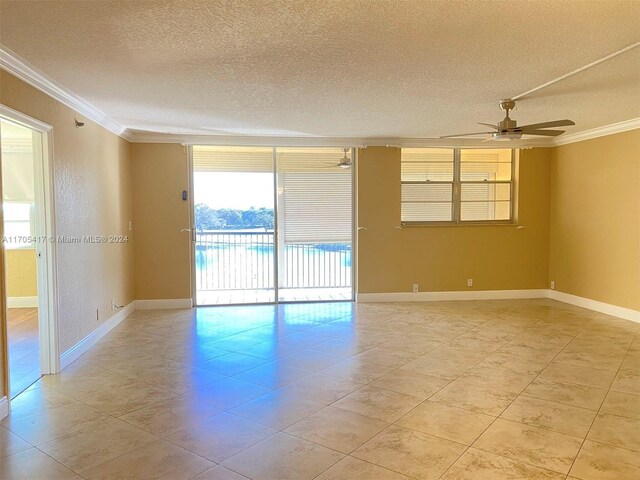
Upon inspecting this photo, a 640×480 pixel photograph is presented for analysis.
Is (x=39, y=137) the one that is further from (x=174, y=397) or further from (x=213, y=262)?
(x=213, y=262)

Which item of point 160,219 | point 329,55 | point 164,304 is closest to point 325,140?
point 160,219

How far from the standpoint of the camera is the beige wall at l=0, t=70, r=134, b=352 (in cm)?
359

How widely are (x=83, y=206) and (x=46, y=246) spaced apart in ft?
2.72

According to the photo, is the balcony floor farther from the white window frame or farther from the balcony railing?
the white window frame

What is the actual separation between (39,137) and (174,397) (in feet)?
7.33

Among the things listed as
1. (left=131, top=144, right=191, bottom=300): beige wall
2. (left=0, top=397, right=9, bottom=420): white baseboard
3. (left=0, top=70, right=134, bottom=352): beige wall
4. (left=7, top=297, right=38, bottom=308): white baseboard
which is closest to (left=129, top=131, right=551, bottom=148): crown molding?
(left=131, top=144, right=191, bottom=300): beige wall

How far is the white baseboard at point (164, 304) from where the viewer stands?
20.0 ft

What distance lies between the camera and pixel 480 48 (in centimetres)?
276

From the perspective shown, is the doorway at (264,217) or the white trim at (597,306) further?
the doorway at (264,217)

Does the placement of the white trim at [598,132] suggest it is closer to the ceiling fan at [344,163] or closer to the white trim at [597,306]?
the white trim at [597,306]

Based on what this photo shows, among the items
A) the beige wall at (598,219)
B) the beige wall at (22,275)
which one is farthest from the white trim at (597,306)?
the beige wall at (22,275)

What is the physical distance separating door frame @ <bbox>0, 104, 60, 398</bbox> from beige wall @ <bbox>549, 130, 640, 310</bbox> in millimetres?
6006

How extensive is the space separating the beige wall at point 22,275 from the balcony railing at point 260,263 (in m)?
2.24

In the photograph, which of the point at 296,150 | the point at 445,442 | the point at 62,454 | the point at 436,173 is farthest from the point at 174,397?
the point at 436,173
